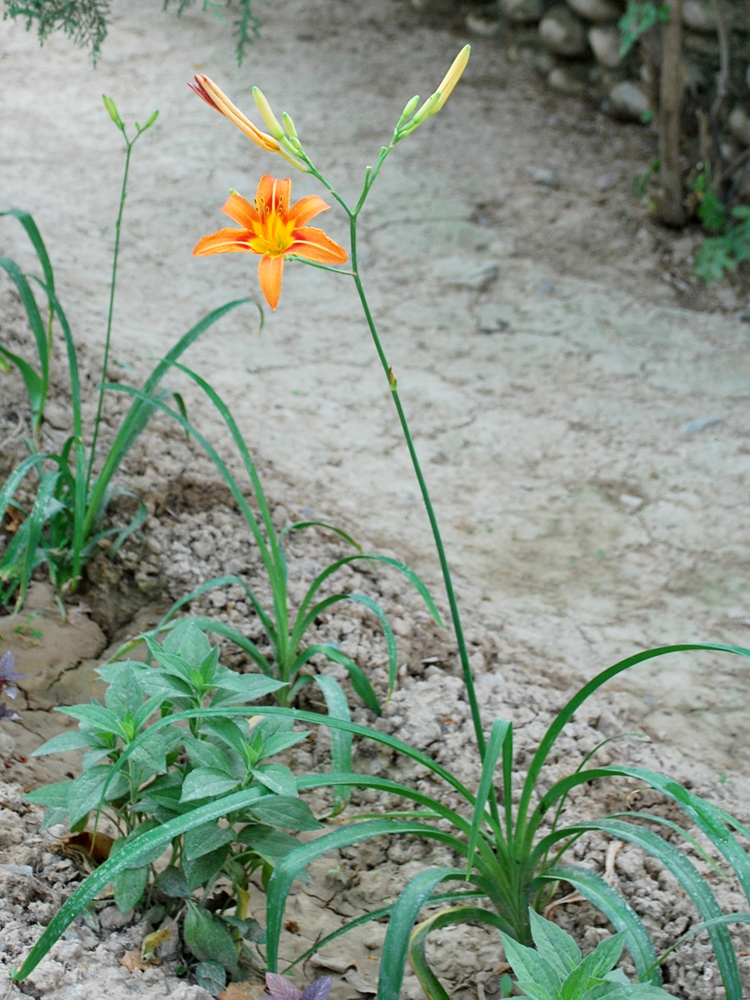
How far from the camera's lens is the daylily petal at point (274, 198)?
119cm

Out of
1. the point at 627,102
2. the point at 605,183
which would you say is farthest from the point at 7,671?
the point at 627,102

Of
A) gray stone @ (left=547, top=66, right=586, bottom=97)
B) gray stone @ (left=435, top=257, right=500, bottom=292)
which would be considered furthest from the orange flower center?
gray stone @ (left=547, top=66, right=586, bottom=97)

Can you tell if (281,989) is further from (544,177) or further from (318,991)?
(544,177)

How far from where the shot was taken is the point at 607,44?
4734mm

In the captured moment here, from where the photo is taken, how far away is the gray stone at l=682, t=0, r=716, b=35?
13.8 ft

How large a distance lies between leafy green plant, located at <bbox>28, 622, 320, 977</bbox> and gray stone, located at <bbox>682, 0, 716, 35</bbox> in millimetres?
4103

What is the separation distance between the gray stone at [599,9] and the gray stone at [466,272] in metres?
1.74

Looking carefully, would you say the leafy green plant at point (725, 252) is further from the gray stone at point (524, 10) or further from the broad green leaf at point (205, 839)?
the broad green leaf at point (205, 839)

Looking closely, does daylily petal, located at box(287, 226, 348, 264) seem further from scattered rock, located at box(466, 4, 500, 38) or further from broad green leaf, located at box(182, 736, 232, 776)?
scattered rock, located at box(466, 4, 500, 38)

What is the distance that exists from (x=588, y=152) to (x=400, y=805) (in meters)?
3.91

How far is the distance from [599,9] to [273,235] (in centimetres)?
430

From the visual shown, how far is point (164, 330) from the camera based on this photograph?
3.29m

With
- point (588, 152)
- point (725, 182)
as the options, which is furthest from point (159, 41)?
point (725, 182)

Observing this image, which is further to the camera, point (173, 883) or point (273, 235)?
point (173, 883)
